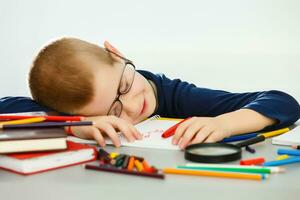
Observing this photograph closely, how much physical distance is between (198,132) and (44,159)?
247 mm

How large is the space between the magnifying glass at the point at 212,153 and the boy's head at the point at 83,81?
321 mm

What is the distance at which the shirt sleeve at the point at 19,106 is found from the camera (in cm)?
110

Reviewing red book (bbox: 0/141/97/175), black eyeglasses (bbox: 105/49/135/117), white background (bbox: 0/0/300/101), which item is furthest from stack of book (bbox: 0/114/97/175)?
white background (bbox: 0/0/300/101)

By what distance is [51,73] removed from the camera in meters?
0.97

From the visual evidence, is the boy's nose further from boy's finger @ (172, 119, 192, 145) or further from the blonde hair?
boy's finger @ (172, 119, 192, 145)

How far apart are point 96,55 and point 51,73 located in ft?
0.34

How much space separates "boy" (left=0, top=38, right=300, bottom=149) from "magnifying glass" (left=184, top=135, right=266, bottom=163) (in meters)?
0.10

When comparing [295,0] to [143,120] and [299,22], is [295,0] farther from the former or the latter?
[143,120]

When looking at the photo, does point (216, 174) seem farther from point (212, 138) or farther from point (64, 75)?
point (64, 75)

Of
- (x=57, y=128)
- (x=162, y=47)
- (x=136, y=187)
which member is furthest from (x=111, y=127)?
(x=162, y=47)

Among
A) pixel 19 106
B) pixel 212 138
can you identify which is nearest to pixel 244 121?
pixel 212 138

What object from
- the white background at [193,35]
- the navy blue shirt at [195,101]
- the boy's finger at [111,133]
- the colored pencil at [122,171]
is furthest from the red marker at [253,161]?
the white background at [193,35]

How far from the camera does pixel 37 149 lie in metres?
0.65

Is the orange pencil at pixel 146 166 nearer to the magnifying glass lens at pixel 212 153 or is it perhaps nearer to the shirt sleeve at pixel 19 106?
the magnifying glass lens at pixel 212 153
